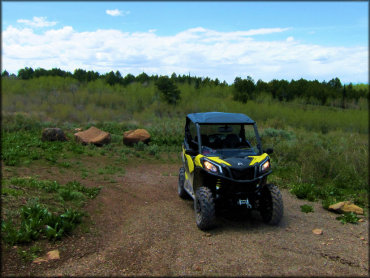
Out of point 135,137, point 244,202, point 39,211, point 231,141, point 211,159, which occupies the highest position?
point 231,141

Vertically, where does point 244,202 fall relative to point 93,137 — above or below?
above

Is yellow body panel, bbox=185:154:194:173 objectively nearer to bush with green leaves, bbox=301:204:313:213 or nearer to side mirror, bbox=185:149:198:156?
side mirror, bbox=185:149:198:156

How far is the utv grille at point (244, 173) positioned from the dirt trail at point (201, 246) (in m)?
1.03

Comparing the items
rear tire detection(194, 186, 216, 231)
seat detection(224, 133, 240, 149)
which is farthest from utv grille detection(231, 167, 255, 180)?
seat detection(224, 133, 240, 149)

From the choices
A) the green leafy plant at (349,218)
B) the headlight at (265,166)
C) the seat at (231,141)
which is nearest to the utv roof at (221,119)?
the seat at (231,141)

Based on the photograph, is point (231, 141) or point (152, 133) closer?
point (231, 141)

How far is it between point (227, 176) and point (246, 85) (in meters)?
16.2

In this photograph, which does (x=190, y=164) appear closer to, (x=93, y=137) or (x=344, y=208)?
A: (x=344, y=208)

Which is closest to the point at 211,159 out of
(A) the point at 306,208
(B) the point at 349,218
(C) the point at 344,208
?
(A) the point at 306,208

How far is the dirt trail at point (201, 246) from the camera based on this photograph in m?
4.48

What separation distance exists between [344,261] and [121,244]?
11.8 ft

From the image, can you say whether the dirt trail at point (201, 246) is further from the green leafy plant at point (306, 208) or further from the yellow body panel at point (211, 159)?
the yellow body panel at point (211, 159)

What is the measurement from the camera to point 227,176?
19.4ft

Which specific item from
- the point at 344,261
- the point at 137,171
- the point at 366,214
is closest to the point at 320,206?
the point at 366,214
